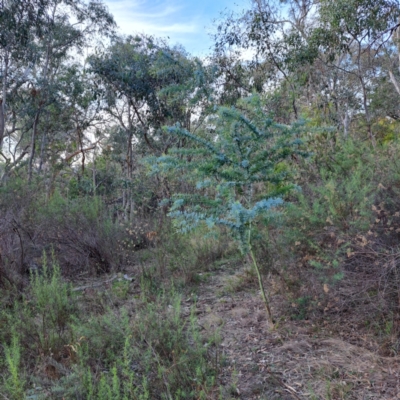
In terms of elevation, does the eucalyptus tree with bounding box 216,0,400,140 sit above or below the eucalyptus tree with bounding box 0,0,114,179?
below

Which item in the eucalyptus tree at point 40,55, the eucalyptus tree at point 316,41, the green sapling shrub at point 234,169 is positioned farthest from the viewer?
the eucalyptus tree at point 40,55

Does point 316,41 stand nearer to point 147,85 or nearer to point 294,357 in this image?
point 147,85

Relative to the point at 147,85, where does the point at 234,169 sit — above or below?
below

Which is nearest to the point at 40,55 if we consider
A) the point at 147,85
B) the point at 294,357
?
the point at 147,85

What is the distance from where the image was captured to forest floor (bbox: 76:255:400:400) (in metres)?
2.66

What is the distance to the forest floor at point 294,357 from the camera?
2.66 m

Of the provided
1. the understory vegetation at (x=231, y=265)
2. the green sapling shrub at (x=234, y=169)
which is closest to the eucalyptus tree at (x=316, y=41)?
the understory vegetation at (x=231, y=265)

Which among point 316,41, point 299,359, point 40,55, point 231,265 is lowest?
point 299,359

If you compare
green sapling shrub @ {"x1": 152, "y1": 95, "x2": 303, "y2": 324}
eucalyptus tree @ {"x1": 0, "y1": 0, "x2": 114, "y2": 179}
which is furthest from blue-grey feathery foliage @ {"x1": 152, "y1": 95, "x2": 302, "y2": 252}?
eucalyptus tree @ {"x1": 0, "y1": 0, "x2": 114, "y2": 179}

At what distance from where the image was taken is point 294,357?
10.2 feet

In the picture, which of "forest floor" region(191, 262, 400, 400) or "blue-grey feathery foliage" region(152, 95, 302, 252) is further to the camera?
"blue-grey feathery foliage" region(152, 95, 302, 252)

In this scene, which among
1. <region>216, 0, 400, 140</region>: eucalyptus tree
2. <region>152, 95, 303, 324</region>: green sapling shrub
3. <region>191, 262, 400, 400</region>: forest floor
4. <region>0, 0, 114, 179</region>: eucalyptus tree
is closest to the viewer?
<region>191, 262, 400, 400</region>: forest floor

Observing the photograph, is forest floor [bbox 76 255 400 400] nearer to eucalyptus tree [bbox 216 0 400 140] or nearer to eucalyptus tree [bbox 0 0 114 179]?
eucalyptus tree [bbox 216 0 400 140]

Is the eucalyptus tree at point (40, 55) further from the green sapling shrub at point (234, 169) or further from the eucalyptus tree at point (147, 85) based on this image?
the green sapling shrub at point (234, 169)
